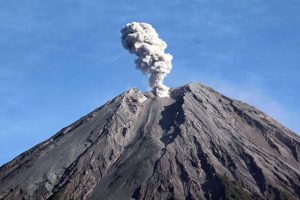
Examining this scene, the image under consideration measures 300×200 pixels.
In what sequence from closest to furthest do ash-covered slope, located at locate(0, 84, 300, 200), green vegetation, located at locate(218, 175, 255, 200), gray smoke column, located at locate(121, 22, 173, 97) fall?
green vegetation, located at locate(218, 175, 255, 200)
ash-covered slope, located at locate(0, 84, 300, 200)
gray smoke column, located at locate(121, 22, 173, 97)

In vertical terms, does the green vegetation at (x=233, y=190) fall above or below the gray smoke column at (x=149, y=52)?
below

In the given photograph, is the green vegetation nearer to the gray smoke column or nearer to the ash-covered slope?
the ash-covered slope

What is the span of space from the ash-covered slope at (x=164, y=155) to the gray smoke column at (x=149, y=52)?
4.40 meters

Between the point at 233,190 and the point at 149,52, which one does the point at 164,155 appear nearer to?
the point at 233,190

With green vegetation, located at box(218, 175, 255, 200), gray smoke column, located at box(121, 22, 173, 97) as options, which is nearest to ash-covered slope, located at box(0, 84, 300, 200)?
green vegetation, located at box(218, 175, 255, 200)

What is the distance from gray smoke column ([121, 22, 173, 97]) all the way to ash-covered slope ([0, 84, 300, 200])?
440 cm

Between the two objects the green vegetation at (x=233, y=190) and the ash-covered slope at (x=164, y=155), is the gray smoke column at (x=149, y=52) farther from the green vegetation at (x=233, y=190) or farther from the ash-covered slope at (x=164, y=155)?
the green vegetation at (x=233, y=190)

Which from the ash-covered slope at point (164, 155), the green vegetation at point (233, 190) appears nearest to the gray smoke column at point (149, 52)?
the ash-covered slope at point (164, 155)

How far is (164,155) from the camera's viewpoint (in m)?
143

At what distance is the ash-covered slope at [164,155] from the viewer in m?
137

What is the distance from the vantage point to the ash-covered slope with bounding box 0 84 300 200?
137 metres

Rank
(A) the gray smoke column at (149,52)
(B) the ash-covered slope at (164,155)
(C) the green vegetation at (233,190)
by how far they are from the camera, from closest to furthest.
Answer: (C) the green vegetation at (233,190) → (B) the ash-covered slope at (164,155) → (A) the gray smoke column at (149,52)

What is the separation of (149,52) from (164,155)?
113ft

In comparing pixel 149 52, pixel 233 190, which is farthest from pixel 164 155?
pixel 149 52
